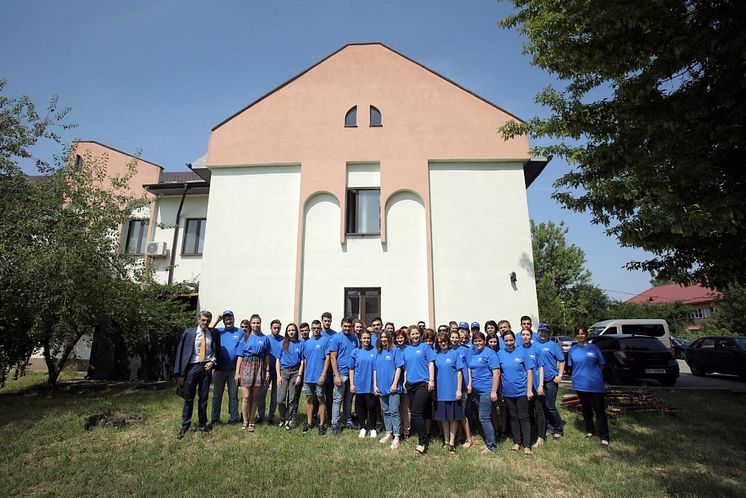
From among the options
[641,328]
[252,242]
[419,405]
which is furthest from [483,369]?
[641,328]

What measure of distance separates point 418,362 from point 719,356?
14.0 metres

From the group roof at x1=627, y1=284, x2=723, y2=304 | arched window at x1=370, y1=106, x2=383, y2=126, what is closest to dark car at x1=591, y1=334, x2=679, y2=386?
arched window at x1=370, y1=106, x2=383, y2=126

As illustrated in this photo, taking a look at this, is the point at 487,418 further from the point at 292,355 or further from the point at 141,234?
the point at 141,234

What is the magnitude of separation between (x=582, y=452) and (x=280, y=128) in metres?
11.5

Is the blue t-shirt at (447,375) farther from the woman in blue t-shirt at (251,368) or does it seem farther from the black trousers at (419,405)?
the woman in blue t-shirt at (251,368)

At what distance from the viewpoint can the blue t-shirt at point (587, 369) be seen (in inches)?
250

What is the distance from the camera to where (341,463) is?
5.25 metres

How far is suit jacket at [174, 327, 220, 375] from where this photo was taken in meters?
6.53

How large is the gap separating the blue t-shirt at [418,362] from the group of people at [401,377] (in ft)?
0.05

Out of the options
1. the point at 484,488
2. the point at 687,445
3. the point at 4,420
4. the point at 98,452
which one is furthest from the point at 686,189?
the point at 4,420

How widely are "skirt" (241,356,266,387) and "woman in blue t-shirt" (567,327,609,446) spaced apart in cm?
528

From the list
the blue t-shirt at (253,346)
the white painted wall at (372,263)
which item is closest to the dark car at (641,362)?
the white painted wall at (372,263)

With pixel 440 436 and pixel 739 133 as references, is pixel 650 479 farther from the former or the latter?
pixel 739 133

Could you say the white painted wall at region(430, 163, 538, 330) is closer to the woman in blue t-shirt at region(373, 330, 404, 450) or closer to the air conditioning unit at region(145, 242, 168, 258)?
the woman in blue t-shirt at region(373, 330, 404, 450)
